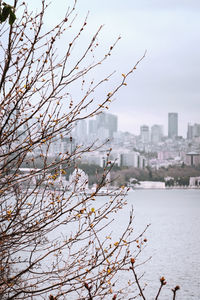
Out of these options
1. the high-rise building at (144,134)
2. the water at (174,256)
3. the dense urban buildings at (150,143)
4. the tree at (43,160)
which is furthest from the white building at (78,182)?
the high-rise building at (144,134)

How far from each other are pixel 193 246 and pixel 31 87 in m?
27.5

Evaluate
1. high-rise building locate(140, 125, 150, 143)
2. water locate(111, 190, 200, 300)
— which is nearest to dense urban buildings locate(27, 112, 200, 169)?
high-rise building locate(140, 125, 150, 143)

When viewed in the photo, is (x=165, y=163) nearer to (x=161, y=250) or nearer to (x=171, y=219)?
(x=171, y=219)

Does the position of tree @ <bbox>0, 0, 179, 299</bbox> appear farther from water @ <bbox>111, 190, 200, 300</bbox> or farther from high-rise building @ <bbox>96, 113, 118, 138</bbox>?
high-rise building @ <bbox>96, 113, 118, 138</bbox>

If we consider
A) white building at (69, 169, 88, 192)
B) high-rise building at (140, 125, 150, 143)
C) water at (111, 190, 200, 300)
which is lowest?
water at (111, 190, 200, 300)

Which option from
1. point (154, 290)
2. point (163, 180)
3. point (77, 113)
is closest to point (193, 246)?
point (154, 290)

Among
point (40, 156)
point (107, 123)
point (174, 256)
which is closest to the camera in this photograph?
point (40, 156)

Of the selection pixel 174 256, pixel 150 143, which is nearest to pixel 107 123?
pixel 150 143

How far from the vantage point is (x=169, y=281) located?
60.7ft

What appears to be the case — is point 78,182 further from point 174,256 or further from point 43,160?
point 174,256

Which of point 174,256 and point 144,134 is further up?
point 144,134

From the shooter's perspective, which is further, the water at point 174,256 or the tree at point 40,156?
the water at point 174,256

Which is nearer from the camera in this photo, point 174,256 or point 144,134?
point 174,256

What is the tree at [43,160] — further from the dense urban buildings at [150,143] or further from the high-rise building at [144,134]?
the high-rise building at [144,134]
